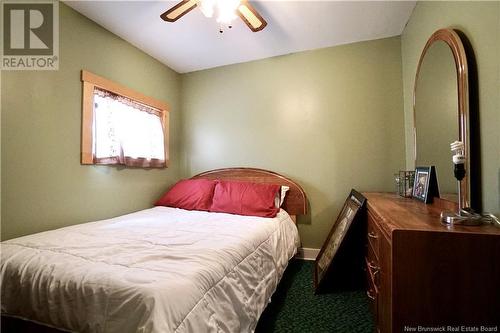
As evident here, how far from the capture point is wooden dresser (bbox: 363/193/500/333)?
2.68 ft

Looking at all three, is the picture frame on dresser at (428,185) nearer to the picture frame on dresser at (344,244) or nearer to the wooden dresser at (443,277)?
the picture frame on dresser at (344,244)

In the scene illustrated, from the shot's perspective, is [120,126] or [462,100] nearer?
[462,100]


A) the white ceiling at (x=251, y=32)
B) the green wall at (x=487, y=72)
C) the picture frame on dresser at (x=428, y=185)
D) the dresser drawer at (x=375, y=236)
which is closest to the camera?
the green wall at (x=487, y=72)

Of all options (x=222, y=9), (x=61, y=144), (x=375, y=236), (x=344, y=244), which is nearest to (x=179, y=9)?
(x=222, y=9)

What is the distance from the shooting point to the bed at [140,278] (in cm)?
86

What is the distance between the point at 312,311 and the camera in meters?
1.70

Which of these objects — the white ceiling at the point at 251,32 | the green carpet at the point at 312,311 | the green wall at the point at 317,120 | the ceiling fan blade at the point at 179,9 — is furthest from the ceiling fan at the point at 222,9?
the green carpet at the point at 312,311

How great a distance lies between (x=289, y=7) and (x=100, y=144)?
210cm

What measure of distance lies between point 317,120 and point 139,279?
233 centimetres

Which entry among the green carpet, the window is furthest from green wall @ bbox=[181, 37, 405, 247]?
the green carpet

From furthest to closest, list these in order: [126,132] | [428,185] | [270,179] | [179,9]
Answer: [270,179] < [126,132] < [179,9] < [428,185]

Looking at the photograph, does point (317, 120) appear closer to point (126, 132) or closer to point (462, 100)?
point (462, 100)

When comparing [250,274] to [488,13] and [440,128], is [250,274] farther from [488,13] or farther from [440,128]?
[488,13]

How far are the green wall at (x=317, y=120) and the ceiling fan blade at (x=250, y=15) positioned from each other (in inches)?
39.1
